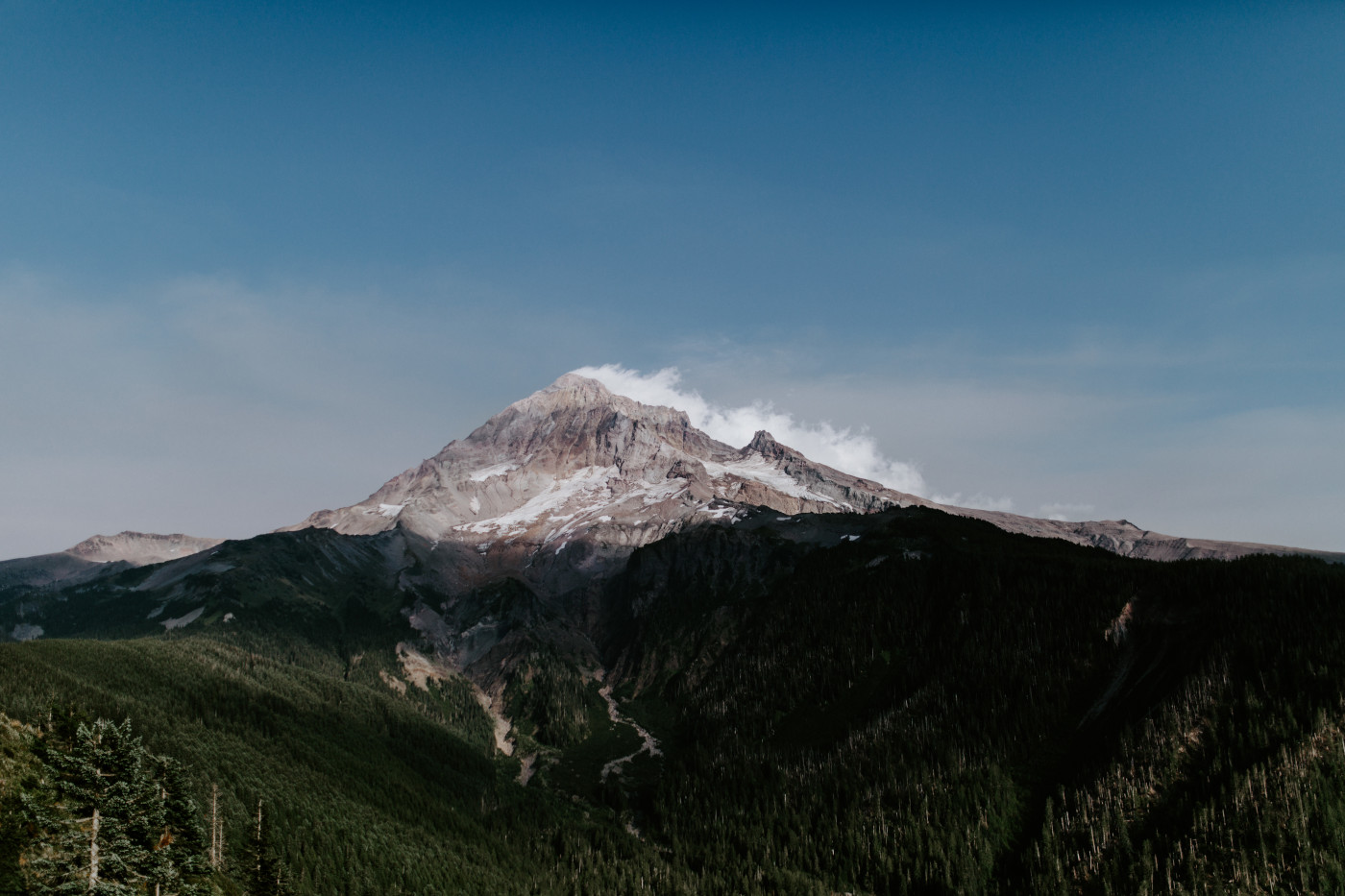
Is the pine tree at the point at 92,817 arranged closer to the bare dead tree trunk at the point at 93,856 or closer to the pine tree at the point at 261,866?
the bare dead tree trunk at the point at 93,856

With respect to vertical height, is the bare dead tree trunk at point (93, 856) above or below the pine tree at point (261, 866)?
above

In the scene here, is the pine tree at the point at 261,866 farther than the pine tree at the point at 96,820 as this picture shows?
Yes

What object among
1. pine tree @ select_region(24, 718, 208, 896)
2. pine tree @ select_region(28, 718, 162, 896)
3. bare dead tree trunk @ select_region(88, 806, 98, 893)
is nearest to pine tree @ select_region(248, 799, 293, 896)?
pine tree @ select_region(24, 718, 208, 896)

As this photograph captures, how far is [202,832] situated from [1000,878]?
534ft

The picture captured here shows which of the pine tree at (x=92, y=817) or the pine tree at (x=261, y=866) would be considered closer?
the pine tree at (x=92, y=817)

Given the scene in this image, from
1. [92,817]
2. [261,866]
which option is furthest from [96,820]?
[261,866]

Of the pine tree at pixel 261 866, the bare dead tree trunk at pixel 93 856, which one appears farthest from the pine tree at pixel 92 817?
the pine tree at pixel 261 866

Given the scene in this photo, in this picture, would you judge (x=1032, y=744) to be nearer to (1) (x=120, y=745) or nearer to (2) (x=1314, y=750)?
(2) (x=1314, y=750)

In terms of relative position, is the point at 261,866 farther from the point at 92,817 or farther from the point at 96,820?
the point at 92,817

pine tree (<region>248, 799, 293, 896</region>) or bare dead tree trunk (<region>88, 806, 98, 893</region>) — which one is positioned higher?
bare dead tree trunk (<region>88, 806, 98, 893</region>)

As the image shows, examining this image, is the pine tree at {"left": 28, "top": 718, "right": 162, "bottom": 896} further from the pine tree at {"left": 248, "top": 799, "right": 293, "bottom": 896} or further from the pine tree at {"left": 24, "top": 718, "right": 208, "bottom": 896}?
the pine tree at {"left": 248, "top": 799, "right": 293, "bottom": 896}

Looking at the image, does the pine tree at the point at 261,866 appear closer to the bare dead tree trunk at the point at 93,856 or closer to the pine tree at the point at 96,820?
the pine tree at the point at 96,820

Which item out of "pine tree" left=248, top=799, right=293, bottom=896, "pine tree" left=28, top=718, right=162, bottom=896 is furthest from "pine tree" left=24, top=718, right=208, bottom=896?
"pine tree" left=248, top=799, right=293, bottom=896

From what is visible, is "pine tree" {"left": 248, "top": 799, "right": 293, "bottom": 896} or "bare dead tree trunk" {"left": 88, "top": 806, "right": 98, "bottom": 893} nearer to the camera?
"bare dead tree trunk" {"left": 88, "top": 806, "right": 98, "bottom": 893}
